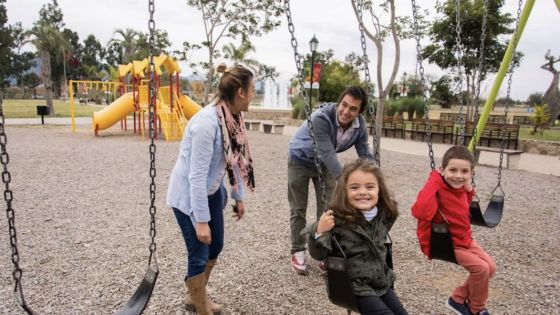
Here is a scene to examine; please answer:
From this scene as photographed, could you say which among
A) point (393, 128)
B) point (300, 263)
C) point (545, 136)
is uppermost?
point (393, 128)

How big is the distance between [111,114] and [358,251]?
13092mm

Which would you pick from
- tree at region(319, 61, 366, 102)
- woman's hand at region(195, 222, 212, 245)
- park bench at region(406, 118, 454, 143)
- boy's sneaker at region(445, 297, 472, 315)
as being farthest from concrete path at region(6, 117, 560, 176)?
tree at region(319, 61, 366, 102)

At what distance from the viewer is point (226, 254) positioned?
3695mm

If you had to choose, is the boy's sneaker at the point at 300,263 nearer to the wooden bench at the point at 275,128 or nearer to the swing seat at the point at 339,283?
the swing seat at the point at 339,283

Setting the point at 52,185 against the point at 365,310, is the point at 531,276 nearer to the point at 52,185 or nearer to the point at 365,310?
the point at 365,310

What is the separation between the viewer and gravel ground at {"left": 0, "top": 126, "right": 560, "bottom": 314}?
2842mm

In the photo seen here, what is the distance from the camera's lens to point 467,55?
1448 cm

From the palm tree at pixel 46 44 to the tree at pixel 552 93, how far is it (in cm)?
2379

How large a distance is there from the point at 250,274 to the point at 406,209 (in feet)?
9.53

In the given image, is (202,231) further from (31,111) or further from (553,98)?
(31,111)

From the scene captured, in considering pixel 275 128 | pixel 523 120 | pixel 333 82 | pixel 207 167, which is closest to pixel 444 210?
pixel 207 167

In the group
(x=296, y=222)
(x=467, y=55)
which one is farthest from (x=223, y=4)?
(x=296, y=222)

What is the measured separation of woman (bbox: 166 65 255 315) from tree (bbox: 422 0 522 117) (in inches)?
506

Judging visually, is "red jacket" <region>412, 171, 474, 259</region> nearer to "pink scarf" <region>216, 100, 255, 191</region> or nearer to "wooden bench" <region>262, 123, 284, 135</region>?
"pink scarf" <region>216, 100, 255, 191</region>
